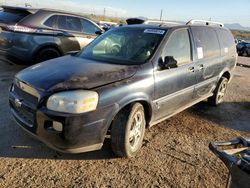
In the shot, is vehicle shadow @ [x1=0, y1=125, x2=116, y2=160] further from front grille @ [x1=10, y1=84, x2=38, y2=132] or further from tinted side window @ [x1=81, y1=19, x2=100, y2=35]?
tinted side window @ [x1=81, y1=19, x2=100, y2=35]

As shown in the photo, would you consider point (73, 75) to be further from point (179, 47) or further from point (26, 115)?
point (179, 47)

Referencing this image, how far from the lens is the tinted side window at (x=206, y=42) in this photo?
5.12m

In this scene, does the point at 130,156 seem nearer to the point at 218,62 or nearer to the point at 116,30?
the point at 116,30

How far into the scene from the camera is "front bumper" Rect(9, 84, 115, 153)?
306 centimetres

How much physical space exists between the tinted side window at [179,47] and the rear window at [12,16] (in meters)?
4.32

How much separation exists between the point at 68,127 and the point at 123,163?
3.19ft

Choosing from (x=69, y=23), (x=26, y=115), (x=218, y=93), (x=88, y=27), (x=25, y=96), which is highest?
(x=69, y=23)

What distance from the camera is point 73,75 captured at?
3455 mm

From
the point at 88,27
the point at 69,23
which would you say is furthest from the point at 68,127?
the point at 88,27

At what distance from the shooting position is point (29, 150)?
377cm

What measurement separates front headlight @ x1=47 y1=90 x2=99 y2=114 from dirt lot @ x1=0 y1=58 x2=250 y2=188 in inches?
31.4

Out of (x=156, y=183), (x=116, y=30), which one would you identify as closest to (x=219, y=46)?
(x=116, y=30)

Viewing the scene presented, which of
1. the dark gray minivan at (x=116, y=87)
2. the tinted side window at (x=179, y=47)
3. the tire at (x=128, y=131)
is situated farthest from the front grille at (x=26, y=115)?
the tinted side window at (x=179, y=47)

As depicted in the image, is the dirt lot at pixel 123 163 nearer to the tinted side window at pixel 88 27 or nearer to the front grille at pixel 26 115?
the front grille at pixel 26 115
